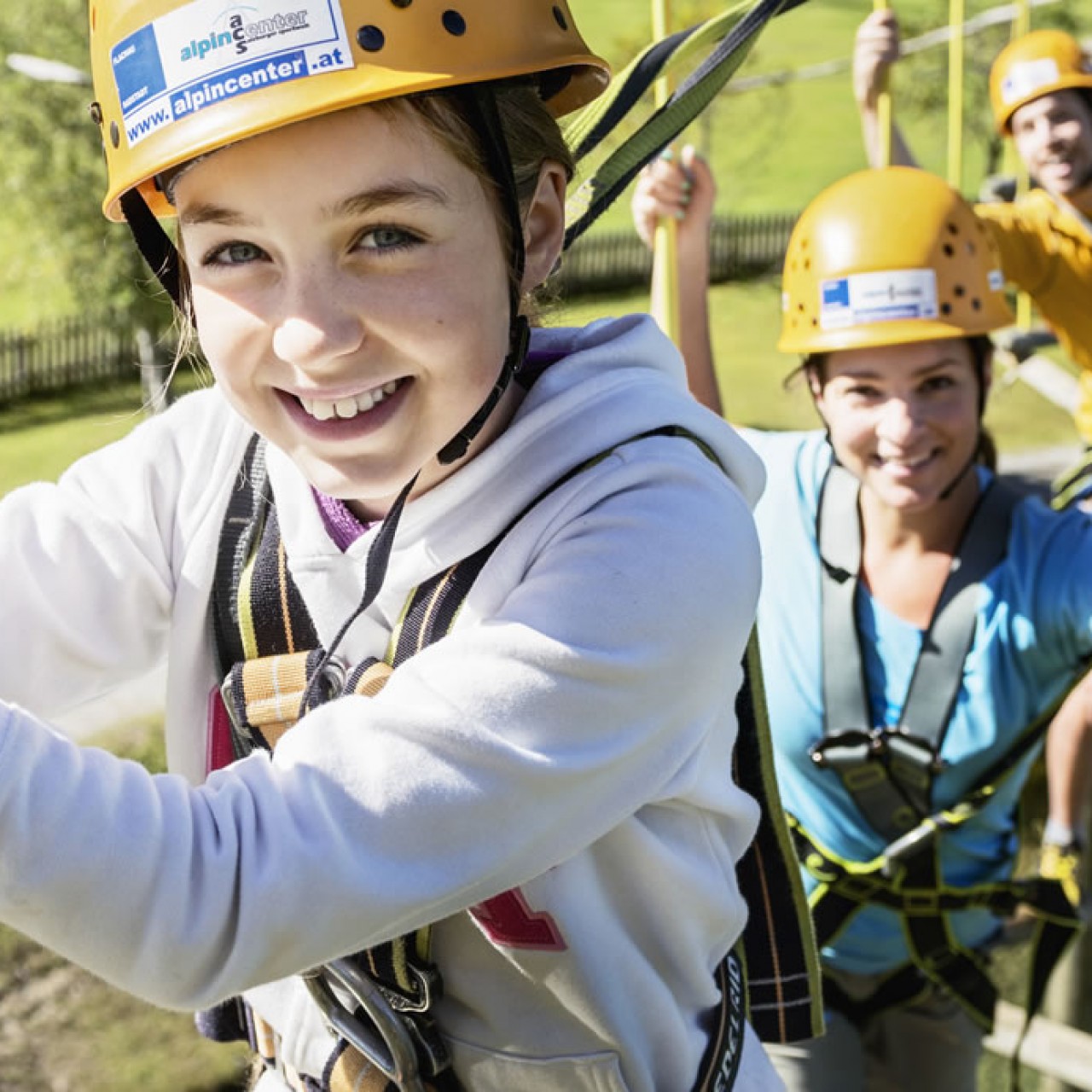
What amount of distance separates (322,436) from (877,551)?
84.7 inches

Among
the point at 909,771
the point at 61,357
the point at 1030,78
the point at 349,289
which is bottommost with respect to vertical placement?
the point at 909,771

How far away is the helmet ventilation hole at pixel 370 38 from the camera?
1.51 metres

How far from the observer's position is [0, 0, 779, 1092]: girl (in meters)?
1.38

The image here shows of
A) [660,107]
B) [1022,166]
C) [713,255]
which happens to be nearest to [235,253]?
[660,107]

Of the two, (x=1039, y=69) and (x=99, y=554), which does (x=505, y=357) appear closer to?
(x=99, y=554)

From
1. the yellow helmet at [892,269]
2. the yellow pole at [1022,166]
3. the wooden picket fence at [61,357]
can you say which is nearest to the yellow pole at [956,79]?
the yellow pole at [1022,166]

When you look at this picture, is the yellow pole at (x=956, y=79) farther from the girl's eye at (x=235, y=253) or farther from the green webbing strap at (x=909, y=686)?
the girl's eye at (x=235, y=253)

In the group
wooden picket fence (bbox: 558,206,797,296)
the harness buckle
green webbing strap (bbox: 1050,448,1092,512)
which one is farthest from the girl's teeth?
wooden picket fence (bbox: 558,206,797,296)

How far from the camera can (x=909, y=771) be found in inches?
131

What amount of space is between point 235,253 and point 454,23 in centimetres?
32

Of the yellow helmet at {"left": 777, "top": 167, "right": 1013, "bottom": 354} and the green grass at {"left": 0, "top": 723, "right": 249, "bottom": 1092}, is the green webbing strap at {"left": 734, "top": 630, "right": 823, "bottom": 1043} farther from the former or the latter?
the green grass at {"left": 0, "top": 723, "right": 249, "bottom": 1092}

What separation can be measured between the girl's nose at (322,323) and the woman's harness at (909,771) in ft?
6.86

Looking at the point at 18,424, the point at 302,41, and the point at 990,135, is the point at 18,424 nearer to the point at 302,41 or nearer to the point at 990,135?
the point at 990,135

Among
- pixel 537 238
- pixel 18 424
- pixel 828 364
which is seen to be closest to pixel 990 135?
pixel 18 424
